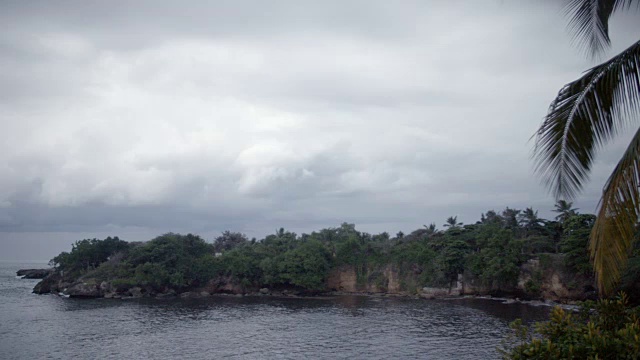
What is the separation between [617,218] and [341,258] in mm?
50483

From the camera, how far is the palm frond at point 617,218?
19.9 feet

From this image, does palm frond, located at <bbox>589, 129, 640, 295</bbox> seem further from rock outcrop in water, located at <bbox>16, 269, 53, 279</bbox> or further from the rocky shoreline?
rock outcrop in water, located at <bbox>16, 269, 53, 279</bbox>

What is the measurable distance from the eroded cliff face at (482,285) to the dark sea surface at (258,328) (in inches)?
137

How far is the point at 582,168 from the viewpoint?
7.36m

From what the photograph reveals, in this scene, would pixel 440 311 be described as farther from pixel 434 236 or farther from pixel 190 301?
pixel 190 301

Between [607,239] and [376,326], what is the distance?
29.6 metres

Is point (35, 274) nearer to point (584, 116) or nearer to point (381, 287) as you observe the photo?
point (381, 287)

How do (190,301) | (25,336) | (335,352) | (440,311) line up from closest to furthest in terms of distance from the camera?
(335,352)
(25,336)
(440,311)
(190,301)

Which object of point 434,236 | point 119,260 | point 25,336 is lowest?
point 25,336

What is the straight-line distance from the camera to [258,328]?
34688 mm

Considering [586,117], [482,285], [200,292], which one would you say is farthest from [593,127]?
[200,292]

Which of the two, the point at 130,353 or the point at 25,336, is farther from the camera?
the point at 25,336

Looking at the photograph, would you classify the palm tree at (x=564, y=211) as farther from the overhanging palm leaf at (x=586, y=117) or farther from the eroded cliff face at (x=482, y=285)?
the overhanging palm leaf at (x=586, y=117)

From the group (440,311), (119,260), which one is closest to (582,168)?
(440,311)
